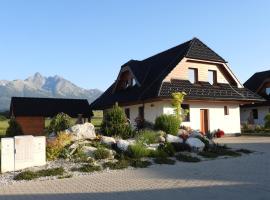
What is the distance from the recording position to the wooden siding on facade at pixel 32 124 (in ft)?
106

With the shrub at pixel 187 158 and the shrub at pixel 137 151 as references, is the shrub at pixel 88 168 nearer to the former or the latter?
the shrub at pixel 137 151

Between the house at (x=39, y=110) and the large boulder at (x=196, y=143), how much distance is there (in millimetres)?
18143

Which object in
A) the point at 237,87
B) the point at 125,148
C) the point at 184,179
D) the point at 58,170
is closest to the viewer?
the point at 184,179

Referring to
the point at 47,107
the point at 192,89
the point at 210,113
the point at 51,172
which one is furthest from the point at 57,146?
the point at 47,107

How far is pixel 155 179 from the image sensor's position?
37.1 ft

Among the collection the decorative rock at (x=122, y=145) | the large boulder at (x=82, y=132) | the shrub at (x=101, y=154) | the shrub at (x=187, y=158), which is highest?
the large boulder at (x=82, y=132)

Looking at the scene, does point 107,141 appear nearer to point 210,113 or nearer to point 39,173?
point 39,173

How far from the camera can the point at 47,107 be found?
1342 inches

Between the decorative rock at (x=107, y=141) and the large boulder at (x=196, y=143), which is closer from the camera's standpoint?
the decorative rock at (x=107, y=141)

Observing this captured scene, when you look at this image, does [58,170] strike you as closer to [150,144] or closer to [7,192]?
[7,192]

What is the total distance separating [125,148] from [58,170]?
3689 mm

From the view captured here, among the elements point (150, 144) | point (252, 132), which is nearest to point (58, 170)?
point (150, 144)

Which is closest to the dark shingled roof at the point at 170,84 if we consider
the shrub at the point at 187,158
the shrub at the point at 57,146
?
the shrub at the point at 187,158

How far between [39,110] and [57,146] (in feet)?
62.5
